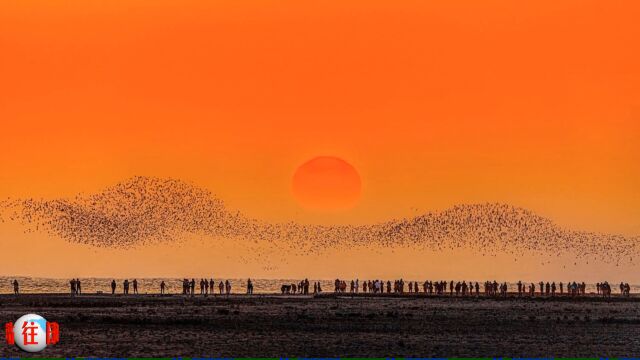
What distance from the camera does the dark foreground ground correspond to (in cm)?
6150

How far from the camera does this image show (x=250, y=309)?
104m

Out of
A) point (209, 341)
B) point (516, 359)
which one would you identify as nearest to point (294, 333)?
point (209, 341)

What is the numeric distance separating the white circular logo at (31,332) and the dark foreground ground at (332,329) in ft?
39.8

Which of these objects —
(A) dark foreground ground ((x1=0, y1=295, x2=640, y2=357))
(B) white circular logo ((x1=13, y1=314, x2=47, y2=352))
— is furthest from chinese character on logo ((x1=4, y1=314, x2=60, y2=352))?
(A) dark foreground ground ((x1=0, y1=295, x2=640, y2=357))

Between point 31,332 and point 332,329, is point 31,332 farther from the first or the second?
point 332,329

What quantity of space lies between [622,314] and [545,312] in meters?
6.01

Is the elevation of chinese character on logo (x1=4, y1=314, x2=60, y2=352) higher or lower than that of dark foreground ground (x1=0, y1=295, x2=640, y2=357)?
higher

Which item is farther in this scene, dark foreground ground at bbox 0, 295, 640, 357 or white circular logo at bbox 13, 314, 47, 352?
dark foreground ground at bbox 0, 295, 640, 357

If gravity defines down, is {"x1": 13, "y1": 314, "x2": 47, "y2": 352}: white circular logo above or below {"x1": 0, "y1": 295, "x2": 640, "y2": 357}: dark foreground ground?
above

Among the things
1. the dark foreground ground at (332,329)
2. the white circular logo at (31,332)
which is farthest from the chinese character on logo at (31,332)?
the dark foreground ground at (332,329)

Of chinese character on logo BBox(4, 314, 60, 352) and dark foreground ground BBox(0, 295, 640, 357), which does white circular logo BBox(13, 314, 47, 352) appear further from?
dark foreground ground BBox(0, 295, 640, 357)

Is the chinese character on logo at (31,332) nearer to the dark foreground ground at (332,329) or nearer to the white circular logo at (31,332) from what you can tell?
the white circular logo at (31,332)

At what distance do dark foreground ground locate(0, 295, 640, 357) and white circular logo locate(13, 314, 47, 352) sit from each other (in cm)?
1214

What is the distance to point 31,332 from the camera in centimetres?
4378
